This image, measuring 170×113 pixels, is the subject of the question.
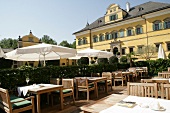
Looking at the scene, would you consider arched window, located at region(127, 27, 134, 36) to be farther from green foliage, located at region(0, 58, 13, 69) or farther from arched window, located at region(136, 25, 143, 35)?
green foliage, located at region(0, 58, 13, 69)

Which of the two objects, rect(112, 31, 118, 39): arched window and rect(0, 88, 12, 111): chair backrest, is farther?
rect(112, 31, 118, 39): arched window

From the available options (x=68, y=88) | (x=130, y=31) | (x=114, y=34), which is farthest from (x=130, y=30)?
(x=68, y=88)

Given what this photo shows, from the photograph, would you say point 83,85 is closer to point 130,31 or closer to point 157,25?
point 157,25

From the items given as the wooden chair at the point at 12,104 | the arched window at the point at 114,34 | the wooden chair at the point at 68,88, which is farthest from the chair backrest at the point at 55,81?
the arched window at the point at 114,34

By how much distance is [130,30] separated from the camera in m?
24.7

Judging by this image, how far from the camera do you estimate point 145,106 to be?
2.11 metres

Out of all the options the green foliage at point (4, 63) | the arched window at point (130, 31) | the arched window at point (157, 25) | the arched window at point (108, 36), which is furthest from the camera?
the arched window at point (108, 36)

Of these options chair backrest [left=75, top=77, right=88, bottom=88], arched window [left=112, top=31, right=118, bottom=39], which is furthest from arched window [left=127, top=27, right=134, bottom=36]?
chair backrest [left=75, top=77, right=88, bottom=88]

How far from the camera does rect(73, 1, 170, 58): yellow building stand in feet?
70.4

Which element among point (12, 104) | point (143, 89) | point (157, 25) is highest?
point (157, 25)

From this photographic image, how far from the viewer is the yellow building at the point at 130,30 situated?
845 inches

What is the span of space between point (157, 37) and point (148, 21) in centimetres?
301

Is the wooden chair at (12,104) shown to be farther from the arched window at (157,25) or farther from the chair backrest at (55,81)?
the arched window at (157,25)

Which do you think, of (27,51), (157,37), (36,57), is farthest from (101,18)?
(27,51)
